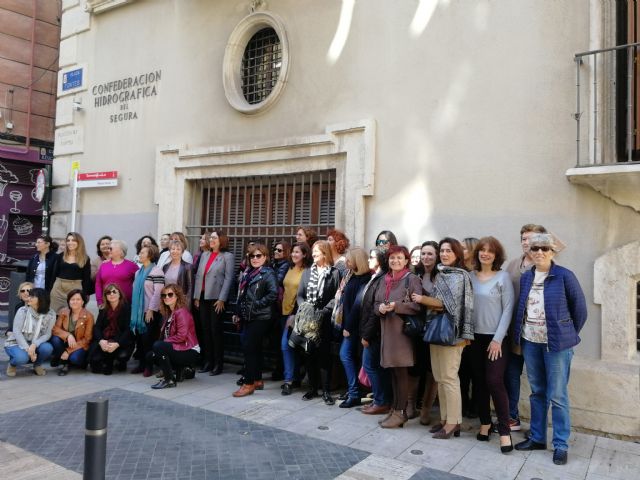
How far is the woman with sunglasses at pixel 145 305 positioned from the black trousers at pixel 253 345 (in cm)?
163

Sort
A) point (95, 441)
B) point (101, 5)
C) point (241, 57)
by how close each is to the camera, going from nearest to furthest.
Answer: point (95, 441) < point (241, 57) < point (101, 5)

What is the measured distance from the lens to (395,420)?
196 inches

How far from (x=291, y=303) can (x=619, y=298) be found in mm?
3388

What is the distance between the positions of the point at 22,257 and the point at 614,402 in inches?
545

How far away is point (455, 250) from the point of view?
476 cm

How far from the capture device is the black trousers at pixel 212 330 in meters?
7.02

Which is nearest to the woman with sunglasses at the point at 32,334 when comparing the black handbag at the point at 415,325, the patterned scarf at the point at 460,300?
the black handbag at the point at 415,325

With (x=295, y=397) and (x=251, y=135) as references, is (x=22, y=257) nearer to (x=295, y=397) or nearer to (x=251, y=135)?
(x=251, y=135)

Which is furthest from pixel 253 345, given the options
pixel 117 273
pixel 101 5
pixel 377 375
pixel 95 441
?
pixel 101 5

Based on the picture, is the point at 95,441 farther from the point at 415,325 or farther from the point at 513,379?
the point at 513,379

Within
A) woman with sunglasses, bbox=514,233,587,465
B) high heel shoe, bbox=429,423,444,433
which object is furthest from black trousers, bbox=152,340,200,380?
woman with sunglasses, bbox=514,233,587,465

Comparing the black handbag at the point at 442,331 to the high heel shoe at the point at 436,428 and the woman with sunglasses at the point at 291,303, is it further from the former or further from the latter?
the woman with sunglasses at the point at 291,303

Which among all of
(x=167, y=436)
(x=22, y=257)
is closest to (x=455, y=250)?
(x=167, y=436)

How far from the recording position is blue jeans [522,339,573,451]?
14.0ft
